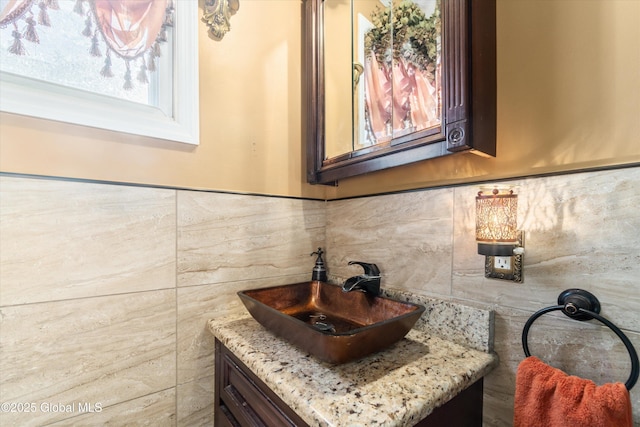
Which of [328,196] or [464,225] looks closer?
[464,225]

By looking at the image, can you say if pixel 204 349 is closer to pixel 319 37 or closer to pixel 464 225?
pixel 464 225

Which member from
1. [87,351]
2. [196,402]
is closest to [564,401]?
[196,402]

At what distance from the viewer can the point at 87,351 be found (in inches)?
30.6

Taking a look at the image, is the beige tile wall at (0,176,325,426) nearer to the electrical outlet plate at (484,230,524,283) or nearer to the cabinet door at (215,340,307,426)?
the cabinet door at (215,340,307,426)

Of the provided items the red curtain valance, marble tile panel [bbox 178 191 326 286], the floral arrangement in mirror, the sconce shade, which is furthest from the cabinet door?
the floral arrangement in mirror

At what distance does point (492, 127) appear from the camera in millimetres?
732

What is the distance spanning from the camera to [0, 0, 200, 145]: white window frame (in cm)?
73

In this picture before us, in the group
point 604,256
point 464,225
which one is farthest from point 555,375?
point 464,225

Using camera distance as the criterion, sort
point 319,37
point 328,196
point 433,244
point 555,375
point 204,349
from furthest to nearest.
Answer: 1. point 328,196
2. point 319,37
3. point 204,349
4. point 433,244
5. point 555,375

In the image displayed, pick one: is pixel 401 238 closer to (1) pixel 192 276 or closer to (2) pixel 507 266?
(2) pixel 507 266

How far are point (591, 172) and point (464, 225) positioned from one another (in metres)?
0.30

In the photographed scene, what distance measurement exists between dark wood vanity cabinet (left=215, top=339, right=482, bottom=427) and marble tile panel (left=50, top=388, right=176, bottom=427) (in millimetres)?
152

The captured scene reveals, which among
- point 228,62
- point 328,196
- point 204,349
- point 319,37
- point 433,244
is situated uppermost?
point 319,37

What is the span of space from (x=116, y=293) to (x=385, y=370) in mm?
821
